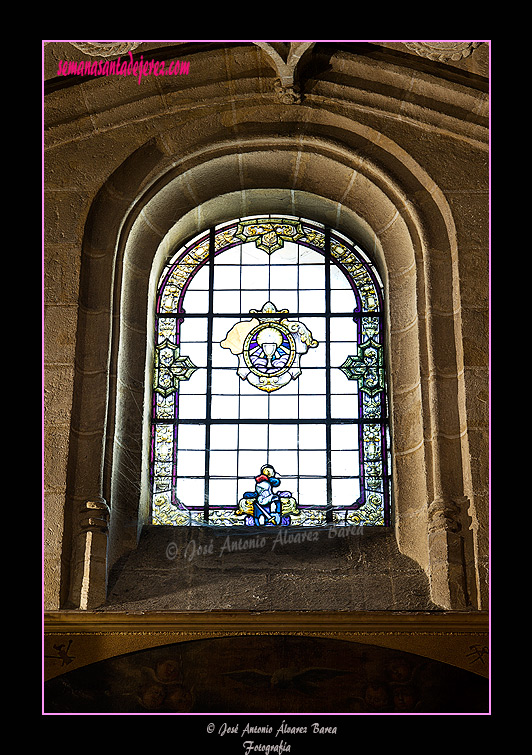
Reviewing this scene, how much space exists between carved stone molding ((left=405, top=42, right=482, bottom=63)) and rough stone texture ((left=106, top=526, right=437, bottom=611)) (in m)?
3.30

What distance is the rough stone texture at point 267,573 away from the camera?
730 centimetres

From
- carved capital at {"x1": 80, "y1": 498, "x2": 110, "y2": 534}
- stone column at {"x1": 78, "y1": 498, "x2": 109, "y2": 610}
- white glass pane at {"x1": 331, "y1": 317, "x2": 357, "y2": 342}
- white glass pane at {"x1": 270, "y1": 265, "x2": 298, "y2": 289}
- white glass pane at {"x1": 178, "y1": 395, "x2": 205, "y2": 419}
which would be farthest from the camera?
white glass pane at {"x1": 270, "y1": 265, "x2": 298, "y2": 289}

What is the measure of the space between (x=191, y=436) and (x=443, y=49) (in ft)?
10.4

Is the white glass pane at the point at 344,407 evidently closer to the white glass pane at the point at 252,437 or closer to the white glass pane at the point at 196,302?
the white glass pane at the point at 252,437

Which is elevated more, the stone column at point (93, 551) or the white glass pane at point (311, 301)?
the white glass pane at point (311, 301)

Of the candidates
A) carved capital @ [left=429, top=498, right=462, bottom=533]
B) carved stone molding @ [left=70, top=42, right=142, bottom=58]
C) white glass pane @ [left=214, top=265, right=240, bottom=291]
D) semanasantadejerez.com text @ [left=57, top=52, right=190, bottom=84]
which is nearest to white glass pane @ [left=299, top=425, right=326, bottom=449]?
carved capital @ [left=429, top=498, right=462, bottom=533]

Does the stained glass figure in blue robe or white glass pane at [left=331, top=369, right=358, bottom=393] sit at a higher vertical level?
white glass pane at [left=331, top=369, right=358, bottom=393]

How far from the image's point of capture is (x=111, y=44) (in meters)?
8.41

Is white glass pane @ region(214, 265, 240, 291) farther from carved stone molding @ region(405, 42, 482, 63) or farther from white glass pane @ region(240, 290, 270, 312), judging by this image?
carved stone molding @ region(405, 42, 482, 63)

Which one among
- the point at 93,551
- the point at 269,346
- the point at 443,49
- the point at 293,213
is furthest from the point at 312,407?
the point at 443,49

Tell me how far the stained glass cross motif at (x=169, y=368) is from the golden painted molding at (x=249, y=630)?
6.34 ft

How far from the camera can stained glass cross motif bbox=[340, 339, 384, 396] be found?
8.45 metres

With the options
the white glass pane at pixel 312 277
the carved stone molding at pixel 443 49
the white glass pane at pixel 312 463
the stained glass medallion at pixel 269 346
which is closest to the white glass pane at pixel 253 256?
the white glass pane at pixel 312 277
